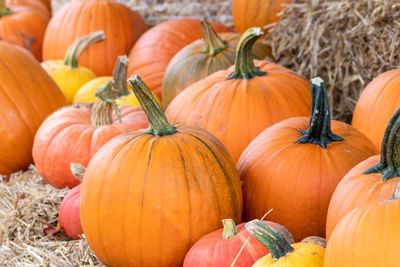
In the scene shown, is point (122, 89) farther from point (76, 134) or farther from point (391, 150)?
point (391, 150)

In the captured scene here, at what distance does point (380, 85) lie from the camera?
2.48 m

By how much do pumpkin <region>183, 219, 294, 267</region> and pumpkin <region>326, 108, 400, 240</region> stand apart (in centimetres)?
19

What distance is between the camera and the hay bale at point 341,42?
2.91 m

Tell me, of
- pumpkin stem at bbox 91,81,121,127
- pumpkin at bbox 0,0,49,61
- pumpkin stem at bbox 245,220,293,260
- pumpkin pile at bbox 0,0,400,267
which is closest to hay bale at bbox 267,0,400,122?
pumpkin pile at bbox 0,0,400,267

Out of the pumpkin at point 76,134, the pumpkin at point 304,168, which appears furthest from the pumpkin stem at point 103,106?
the pumpkin at point 304,168

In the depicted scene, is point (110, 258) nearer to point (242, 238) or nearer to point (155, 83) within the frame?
point (242, 238)

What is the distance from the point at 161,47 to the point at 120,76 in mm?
679

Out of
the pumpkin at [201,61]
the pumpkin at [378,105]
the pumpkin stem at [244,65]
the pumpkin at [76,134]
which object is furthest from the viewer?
the pumpkin at [201,61]

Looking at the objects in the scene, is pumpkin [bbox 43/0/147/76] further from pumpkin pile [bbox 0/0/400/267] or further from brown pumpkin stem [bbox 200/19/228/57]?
brown pumpkin stem [bbox 200/19/228/57]

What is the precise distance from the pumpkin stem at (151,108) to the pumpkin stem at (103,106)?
0.77m

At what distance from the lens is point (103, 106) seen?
109 inches

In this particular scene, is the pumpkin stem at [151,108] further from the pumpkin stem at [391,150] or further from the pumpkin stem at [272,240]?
the pumpkin stem at [391,150]

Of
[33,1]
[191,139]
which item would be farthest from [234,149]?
[33,1]

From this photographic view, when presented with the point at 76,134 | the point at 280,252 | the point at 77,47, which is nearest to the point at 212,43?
the point at 76,134
